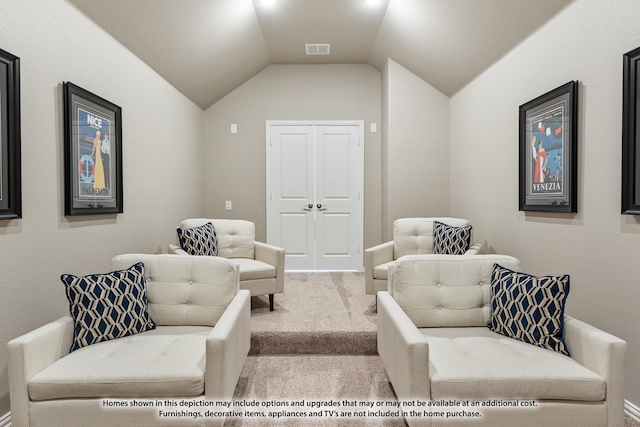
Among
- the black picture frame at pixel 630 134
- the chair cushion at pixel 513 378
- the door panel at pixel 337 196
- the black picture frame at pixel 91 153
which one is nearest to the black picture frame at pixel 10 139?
the black picture frame at pixel 91 153

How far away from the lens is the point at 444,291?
211 cm

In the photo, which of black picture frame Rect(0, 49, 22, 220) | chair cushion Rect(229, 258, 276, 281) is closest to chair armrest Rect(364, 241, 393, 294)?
chair cushion Rect(229, 258, 276, 281)

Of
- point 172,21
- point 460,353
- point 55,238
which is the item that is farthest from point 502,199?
point 55,238

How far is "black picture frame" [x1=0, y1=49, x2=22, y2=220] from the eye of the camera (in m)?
1.79

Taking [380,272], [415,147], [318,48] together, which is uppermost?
[318,48]

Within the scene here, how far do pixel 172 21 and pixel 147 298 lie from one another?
7.30ft

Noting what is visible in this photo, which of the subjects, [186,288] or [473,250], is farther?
[473,250]

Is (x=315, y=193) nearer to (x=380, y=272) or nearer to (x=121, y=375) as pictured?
(x=380, y=272)

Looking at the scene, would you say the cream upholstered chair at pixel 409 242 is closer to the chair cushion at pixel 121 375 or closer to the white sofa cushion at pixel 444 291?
the white sofa cushion at pixel 444 291

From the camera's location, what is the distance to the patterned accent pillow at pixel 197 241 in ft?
10.9

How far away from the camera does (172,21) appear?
300cm

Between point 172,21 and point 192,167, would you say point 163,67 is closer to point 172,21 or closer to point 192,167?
point 172,21

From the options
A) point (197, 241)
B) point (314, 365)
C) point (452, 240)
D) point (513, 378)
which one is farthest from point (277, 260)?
point (513, 378)

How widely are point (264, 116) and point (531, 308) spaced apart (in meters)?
4.12
